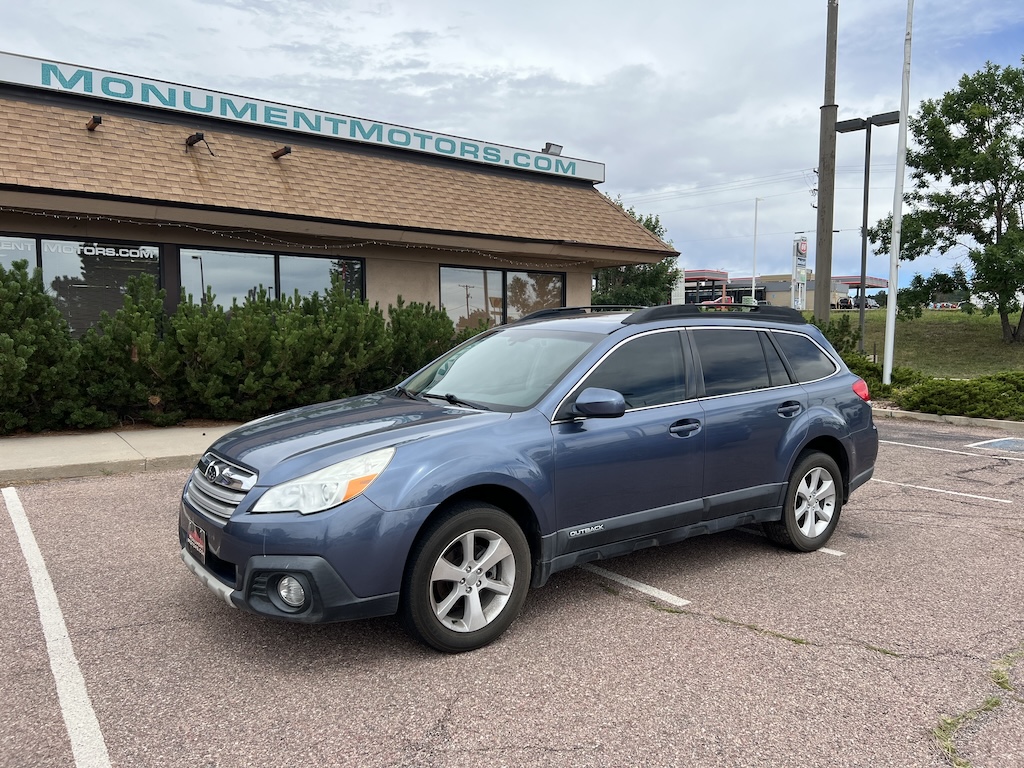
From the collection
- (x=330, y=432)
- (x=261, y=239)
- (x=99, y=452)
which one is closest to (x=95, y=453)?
(x=99, y=452)

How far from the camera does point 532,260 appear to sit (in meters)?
16.6

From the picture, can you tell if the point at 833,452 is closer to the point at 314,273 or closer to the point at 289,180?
the point at 289,180

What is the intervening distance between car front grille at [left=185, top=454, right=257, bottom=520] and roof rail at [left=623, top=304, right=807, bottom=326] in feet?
8.07

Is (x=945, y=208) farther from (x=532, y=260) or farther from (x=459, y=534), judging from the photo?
(x=459, y=534)

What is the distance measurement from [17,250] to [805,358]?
11131mm

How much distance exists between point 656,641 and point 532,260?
13.3m

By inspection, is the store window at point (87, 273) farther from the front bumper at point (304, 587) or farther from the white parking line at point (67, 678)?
the front bumper at point (304, 587)

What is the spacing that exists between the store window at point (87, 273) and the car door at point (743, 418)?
31.7 feet

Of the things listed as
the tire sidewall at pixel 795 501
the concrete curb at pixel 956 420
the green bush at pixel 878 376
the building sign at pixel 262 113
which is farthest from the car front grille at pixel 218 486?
the green bush at pixel 878 376

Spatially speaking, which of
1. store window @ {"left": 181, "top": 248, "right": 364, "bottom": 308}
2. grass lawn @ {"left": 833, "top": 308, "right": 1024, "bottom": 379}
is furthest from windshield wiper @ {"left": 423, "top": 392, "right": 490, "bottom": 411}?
grass lawn @ {"left": 833, "top": 308, "right": 1024, "bottom": 379}

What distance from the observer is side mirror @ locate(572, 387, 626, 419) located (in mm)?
4047

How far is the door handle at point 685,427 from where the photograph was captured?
4570mm

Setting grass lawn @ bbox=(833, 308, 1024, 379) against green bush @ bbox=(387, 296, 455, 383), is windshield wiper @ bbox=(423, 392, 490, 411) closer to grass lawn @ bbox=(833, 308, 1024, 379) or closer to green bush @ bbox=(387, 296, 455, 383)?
green bush @ bbox=(387, 296, 455, 383)

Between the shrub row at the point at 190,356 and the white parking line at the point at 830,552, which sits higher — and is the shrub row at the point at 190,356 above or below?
above
